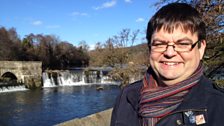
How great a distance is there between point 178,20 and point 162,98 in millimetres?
413

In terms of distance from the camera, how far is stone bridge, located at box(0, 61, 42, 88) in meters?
43.3

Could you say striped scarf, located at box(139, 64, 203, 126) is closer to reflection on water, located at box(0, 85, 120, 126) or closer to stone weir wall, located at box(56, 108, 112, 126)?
stone weir wall, located at box(56, 108, 112, 126)

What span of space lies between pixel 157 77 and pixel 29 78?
140 feet

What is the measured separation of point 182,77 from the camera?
171cm

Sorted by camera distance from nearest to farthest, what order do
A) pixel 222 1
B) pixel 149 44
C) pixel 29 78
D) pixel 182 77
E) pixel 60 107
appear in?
pixel 182 77 → pixel 149 44 → pixel 222 1 → pixel 60 107 → pixel 29 78

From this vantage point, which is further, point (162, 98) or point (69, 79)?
point (69, 79)

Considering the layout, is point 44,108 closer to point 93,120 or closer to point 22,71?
point 22,71

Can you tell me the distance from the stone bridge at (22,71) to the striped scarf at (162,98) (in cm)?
4236

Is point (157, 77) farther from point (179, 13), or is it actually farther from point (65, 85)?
point (65, 85)

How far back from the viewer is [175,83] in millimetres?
1707

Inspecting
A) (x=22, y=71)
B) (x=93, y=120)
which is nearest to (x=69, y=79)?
(x=22, y=71)

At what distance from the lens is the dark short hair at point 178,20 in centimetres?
171

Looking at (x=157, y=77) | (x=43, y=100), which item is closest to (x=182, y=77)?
(x=157, y=77)

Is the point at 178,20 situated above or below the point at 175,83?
above
